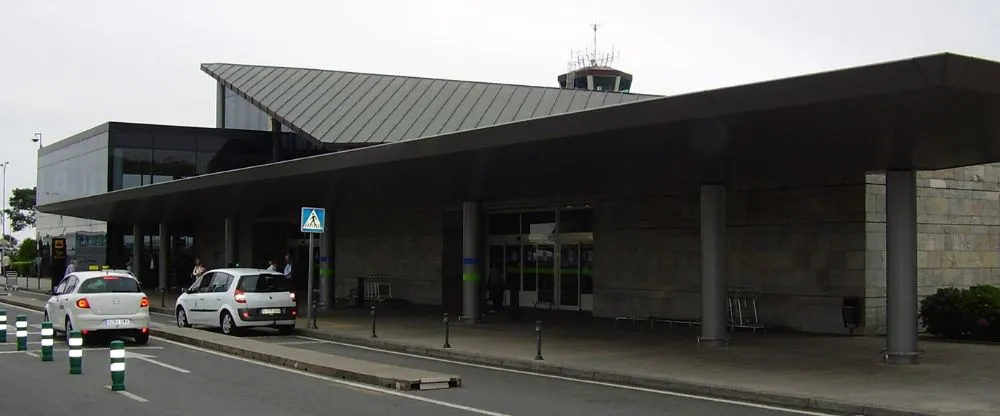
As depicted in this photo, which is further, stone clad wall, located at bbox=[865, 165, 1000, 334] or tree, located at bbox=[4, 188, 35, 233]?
tree, located at bbox=[4, 188, 35, 233]

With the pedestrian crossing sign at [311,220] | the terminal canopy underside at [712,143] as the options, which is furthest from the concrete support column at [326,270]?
the pedestrian crossing sign at [311,220]

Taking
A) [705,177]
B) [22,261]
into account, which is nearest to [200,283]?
[705,177]

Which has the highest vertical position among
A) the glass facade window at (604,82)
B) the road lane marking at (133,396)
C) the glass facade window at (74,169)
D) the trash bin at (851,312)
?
the glass facade window at (604,82)

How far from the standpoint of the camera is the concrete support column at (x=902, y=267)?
15570mm

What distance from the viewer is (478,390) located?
13.0 m

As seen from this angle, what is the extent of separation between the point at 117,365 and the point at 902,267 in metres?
12.3

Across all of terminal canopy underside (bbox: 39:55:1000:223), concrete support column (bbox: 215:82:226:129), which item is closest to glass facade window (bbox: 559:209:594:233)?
terminal canopy underside (bbox: 39:55:1000:223)

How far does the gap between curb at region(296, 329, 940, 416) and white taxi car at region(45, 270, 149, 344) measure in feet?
15.4

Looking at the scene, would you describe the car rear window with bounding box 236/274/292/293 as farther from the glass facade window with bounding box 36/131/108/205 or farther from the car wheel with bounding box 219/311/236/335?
the glass facade window with bounding box 36/131/108/205

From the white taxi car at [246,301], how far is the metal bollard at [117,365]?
9083mm

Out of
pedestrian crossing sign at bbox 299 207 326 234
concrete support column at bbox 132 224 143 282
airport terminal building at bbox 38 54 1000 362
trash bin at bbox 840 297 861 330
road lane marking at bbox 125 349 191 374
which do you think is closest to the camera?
airport terminal building at bbox 38 54 1000 362

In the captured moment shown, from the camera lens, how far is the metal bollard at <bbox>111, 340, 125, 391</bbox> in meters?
12.1

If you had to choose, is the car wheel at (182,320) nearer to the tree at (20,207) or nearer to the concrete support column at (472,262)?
the concrete support column at (472,262)

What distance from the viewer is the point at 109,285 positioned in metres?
18.9
